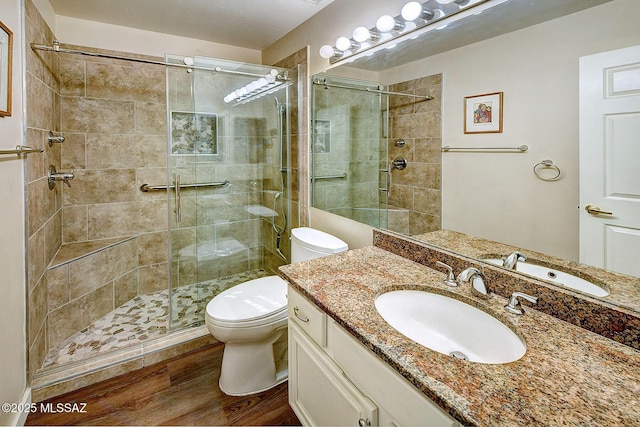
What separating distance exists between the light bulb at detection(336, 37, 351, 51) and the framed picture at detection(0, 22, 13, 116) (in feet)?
5.12

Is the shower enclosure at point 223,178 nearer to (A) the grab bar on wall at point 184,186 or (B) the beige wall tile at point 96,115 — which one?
(A) the grab bar on wall at point 184,186

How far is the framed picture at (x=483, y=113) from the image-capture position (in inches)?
45.2

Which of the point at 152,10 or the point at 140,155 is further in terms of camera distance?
the point at 140,155

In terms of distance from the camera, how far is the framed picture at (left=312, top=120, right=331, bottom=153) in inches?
88.0

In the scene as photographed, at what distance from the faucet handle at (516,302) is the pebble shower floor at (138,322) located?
198 centimetres

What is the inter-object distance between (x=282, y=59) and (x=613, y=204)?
254 cm

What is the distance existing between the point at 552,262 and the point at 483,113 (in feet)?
1.90

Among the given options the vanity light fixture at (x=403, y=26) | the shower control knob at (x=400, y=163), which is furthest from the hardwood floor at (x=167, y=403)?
the vanity light fixture at (x=403, y=26)

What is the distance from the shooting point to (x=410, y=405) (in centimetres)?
78

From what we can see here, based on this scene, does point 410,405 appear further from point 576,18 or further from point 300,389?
point 576,18

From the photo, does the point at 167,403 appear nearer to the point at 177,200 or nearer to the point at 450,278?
the point at 177,200

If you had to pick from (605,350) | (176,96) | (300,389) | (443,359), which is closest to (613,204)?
(605,350)

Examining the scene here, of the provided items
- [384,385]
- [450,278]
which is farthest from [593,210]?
[384,385]

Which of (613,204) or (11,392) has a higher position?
(613,204)
